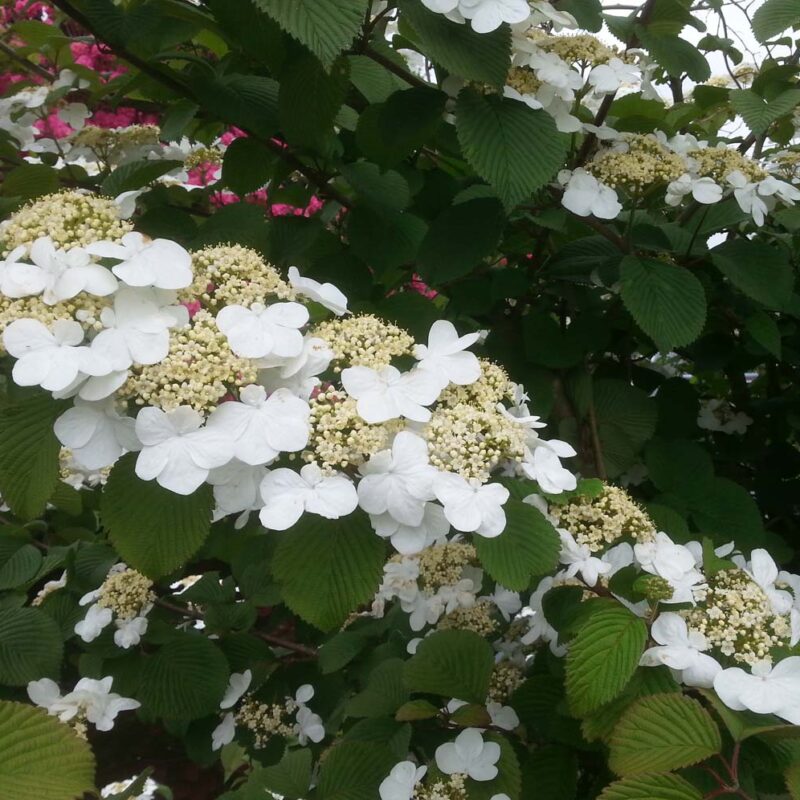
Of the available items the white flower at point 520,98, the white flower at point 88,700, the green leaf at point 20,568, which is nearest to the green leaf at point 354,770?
the white flower at point 88,700

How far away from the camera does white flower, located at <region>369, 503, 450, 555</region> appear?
24.5 inches

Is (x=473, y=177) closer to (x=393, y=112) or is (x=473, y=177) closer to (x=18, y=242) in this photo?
(x=393, y=112)

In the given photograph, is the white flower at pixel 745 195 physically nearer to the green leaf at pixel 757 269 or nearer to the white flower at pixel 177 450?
the green leaf at pixel 757 269

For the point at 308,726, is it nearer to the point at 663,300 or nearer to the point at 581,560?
the point at 581,560

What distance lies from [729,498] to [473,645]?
1.90 feet

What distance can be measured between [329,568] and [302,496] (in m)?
0.08

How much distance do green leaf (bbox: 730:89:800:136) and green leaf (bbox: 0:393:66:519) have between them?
3.62ft

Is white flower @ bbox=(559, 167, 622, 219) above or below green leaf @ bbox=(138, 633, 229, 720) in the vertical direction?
above

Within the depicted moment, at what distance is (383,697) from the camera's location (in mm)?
986

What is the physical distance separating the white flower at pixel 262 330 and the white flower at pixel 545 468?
214mm

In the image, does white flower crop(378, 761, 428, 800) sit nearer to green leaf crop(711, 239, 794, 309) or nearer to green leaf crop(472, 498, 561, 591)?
green leaf crop(472, 498, 561, 591)

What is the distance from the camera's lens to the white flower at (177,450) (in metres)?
0.58

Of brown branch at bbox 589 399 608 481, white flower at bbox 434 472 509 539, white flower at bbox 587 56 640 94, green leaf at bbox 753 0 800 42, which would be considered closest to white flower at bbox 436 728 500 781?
white flower at bbox 434 472 509 539

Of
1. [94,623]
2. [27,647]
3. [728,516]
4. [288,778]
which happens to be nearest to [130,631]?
[94,623]
